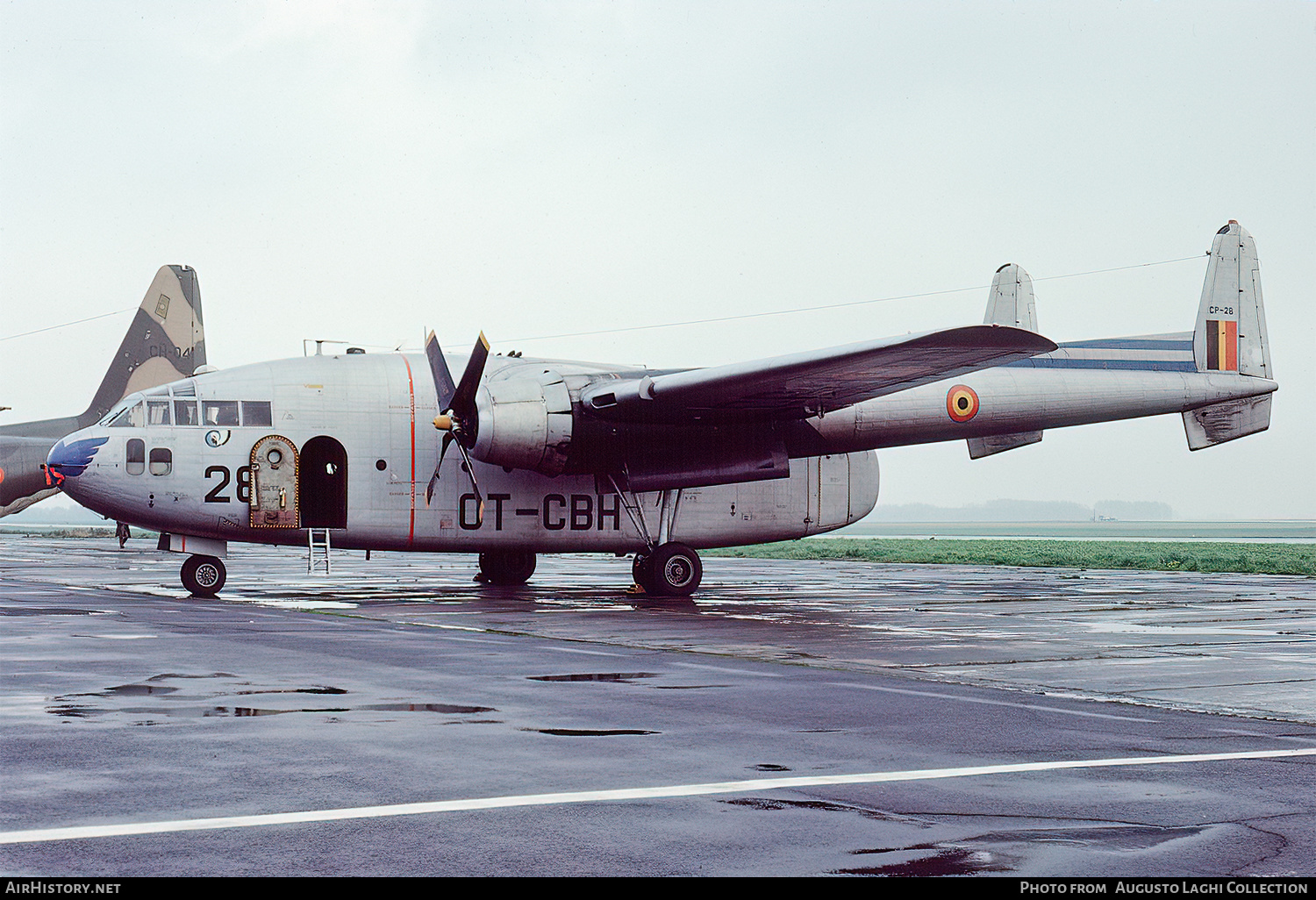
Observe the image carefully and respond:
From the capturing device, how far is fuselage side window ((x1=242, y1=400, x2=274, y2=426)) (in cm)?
2466

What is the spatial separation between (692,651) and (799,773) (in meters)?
7.37

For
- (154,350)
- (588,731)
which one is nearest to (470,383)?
(588,731)

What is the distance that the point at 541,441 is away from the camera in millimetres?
24094

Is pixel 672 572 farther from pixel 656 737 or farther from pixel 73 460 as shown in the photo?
pixel 656 737

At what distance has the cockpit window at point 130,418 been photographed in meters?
24.2

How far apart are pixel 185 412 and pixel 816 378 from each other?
11627 mm

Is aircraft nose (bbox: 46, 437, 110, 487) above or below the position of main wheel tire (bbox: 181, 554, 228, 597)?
above

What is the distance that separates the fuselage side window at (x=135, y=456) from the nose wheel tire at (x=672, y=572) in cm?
963

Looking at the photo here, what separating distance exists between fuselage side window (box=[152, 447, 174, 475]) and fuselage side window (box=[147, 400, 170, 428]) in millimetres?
566

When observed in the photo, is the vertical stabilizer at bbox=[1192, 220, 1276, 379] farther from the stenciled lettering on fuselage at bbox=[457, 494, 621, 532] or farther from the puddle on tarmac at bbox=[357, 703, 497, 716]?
the puddle on tarmac at bbox=[357, 703, 497, 716]

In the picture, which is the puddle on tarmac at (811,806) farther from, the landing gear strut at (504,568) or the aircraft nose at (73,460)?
the landing gear strut at (504,568)

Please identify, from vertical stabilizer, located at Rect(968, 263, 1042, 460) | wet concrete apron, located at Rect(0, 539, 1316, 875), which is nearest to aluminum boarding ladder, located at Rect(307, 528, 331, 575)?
wet concrete apron, located at Rect(0, 539, 1316, 875)

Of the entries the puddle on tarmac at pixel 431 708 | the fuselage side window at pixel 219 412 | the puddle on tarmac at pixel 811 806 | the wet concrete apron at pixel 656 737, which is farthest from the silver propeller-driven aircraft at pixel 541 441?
the puddle on tarmac at pixel 811 806

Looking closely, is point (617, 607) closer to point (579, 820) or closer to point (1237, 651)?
point (1237, 651)
